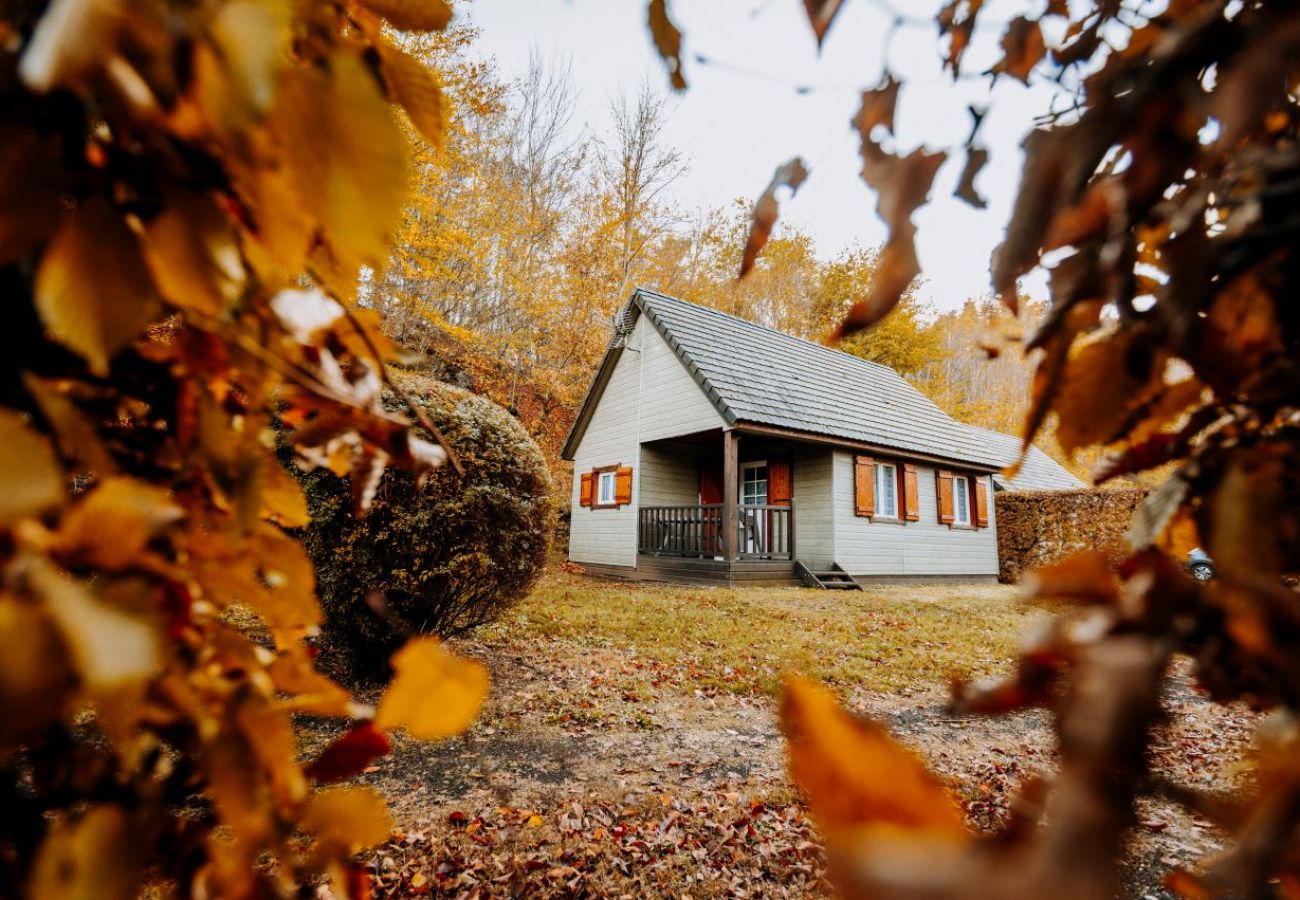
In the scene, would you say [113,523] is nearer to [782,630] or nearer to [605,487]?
[782,630]

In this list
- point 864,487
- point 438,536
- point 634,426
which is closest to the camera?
point 438,536

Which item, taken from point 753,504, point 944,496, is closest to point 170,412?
point 753,504

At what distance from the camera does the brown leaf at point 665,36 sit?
0.76 m

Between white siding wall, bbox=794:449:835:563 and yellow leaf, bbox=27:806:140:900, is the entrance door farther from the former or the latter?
yellow leaf, bbox=27:806:140:900

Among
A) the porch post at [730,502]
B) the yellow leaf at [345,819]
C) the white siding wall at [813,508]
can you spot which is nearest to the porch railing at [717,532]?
the porch post at [730,502]

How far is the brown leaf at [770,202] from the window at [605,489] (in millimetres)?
13651

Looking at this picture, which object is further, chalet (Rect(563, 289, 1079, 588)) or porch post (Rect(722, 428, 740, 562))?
chalet (Rect(563, 289, 1079, 588))

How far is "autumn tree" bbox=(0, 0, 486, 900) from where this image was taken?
308mm

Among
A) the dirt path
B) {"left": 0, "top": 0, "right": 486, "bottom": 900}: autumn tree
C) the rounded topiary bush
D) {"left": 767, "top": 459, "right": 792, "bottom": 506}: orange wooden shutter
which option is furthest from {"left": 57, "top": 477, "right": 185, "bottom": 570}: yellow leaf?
{"left": 767, "top": 459, "right": 792, "bottom": 506}: orange wooden shutter

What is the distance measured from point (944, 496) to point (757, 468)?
469 centimetres

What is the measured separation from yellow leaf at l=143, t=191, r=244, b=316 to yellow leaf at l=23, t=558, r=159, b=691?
0.65 feet

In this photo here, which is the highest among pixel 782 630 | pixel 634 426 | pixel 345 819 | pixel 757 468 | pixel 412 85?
pixel 634 426

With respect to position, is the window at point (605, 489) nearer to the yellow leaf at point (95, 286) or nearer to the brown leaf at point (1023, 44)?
the brown leaf at point (1023, 44)

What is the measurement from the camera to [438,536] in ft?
14.1
